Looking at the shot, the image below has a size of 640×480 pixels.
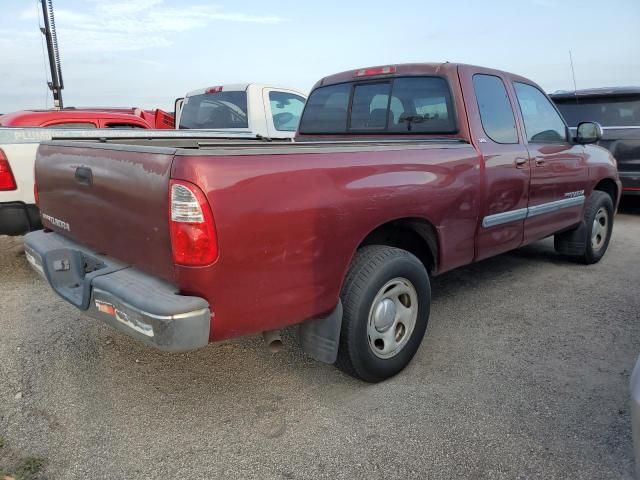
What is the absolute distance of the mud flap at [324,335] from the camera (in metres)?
2.71

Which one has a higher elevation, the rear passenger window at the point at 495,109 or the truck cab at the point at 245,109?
the truck cab at the point at 245,109

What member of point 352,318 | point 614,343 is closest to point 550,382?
point 614,343

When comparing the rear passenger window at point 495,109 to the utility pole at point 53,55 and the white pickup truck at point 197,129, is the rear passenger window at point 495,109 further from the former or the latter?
the utility pole at point 53,55

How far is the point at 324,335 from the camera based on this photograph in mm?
2734

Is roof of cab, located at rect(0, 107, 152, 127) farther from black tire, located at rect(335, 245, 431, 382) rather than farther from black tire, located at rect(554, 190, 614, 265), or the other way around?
black tire, located at rect(554, 190, 614, 265)

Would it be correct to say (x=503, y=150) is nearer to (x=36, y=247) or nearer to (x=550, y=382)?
(x=550, y=382)

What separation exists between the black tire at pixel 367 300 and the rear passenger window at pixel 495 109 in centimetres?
139

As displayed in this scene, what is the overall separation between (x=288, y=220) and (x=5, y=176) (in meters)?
3.45

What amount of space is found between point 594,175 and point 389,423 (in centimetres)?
374

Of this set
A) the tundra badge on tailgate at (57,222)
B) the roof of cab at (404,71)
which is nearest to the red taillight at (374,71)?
the roof of cab at (404,71)

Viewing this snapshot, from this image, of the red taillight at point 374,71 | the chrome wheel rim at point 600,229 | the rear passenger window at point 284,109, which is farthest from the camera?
the rear passenger window at point 284,109

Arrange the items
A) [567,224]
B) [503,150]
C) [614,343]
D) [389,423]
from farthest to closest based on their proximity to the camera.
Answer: [567,224]
[503,150]
[614,343]
[389,423]

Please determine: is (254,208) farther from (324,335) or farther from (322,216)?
(324,335)

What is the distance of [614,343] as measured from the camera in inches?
141
